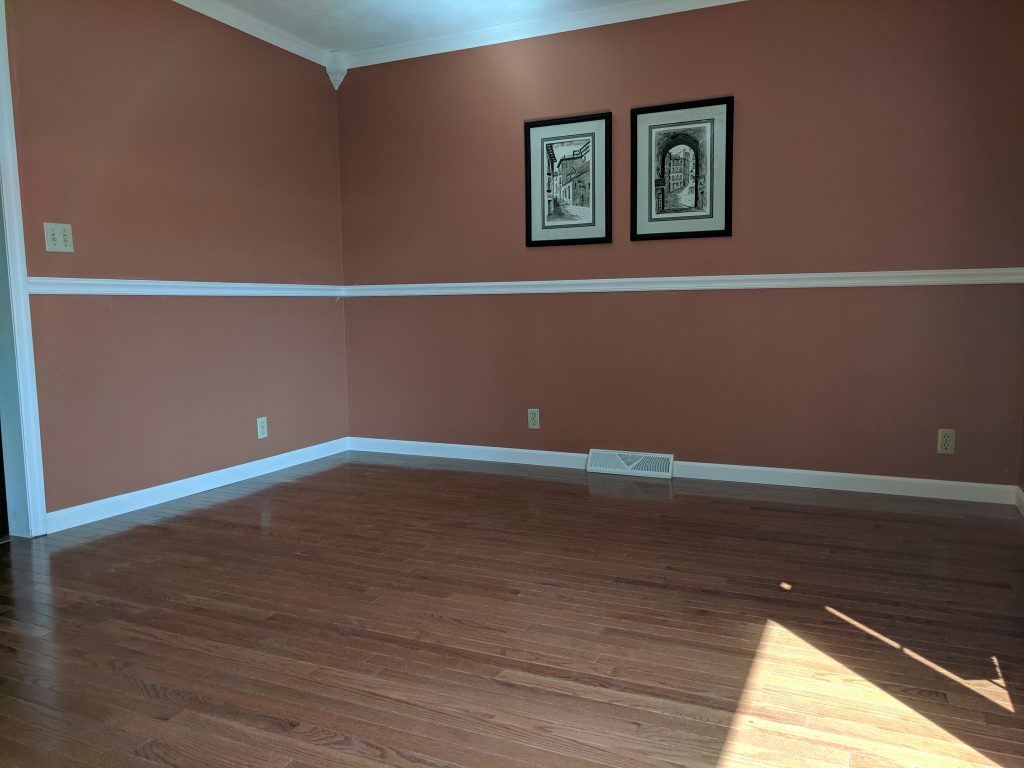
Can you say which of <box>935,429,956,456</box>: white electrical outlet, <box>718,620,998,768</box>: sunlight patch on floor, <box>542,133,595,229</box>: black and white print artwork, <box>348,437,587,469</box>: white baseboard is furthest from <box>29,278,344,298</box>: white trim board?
<box>935,429,956,456</box>: white electrical outlet

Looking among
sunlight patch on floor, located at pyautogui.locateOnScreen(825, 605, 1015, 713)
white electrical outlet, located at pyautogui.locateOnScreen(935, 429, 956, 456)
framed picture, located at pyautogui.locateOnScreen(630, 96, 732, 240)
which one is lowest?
sunlight patch on floor, located at pyautogui.locateOnScreen(825, 605, 1015, 713)

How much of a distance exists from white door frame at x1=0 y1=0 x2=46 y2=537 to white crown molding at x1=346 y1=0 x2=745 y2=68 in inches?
79.4

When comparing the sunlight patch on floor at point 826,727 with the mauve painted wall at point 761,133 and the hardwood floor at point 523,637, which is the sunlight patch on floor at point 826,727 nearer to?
the hardwood floor at point 523,637

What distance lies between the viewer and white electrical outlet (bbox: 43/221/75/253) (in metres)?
2.84

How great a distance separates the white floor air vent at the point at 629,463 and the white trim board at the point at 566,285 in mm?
900

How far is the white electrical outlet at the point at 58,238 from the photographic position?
112 inches

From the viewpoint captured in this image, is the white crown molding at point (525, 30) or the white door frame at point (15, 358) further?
the white crown molding at point (525, 30)

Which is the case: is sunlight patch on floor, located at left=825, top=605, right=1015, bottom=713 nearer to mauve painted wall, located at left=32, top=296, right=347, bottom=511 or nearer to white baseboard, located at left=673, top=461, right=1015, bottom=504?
white baseboard, located at left=673, top=461, right=1015, bottom=504

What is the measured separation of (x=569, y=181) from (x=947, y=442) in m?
2.29

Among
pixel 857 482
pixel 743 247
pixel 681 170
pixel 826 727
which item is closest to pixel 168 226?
pixel 681 170

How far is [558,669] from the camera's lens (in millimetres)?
1778

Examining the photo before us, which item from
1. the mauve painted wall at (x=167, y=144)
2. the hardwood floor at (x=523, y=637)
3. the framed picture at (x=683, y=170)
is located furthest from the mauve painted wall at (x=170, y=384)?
the framed picture at (x=683, y=170)

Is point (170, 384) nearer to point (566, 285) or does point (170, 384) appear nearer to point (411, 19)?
point (566, 285)

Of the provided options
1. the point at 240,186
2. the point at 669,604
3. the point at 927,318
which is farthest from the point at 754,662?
the point at 240,186
